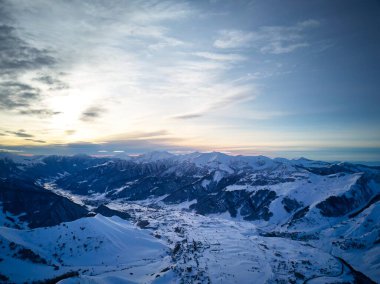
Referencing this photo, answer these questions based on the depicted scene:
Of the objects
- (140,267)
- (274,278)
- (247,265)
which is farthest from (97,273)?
(274,278)

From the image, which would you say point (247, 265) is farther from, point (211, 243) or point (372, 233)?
point (372, 233)

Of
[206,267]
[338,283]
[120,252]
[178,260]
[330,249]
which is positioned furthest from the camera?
[330,249]

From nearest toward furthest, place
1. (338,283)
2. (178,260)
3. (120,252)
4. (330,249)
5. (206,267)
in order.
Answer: (338,283) → (206,267) → (178,260) → (120,252) → (330,249)

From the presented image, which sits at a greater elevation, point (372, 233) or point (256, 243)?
point (372, 233)

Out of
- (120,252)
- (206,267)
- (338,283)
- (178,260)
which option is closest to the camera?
(338,283)

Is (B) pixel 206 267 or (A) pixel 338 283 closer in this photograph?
(A) pixel 338 283

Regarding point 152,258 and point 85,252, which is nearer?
point 85,252

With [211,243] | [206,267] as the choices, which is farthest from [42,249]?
[211,243]

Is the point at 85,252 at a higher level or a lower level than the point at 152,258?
higher

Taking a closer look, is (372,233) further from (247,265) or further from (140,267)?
(140,267)
